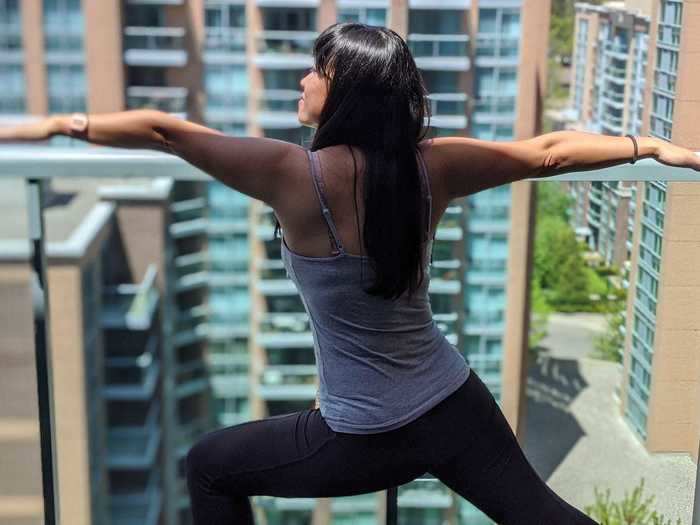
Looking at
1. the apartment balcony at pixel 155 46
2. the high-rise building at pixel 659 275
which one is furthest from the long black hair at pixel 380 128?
the apartment balcony at pixel 155 46

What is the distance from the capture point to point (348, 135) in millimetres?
1039

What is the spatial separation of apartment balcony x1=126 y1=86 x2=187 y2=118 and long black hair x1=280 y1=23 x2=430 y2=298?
16419mm

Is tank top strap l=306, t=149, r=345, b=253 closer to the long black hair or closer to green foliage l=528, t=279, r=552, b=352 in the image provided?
the long black hair

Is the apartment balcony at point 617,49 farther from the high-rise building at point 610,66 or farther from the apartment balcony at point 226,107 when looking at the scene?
the apartment balcony at point 226,107

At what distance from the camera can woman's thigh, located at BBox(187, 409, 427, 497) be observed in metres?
1.09

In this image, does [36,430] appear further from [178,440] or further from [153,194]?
[153,194]

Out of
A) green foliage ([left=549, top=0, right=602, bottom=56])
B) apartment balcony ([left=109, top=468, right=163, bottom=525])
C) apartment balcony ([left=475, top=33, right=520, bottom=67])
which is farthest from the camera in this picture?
apartment balcony ([left=475, top=33, right=520, bottom=67])

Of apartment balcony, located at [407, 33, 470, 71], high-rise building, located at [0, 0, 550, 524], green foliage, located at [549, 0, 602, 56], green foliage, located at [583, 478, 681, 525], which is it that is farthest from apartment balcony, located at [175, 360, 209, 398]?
apartment balcony, located at [407, 33, 470, 71]

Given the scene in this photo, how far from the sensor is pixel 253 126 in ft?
56.1

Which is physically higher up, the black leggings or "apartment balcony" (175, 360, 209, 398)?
the black leggings

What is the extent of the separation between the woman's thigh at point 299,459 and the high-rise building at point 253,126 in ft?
1.08

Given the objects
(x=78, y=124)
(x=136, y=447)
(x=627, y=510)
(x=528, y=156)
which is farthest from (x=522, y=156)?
(x=136, y=447)

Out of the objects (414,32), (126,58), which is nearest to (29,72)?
(126,58)

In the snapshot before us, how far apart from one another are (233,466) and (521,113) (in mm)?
13791
